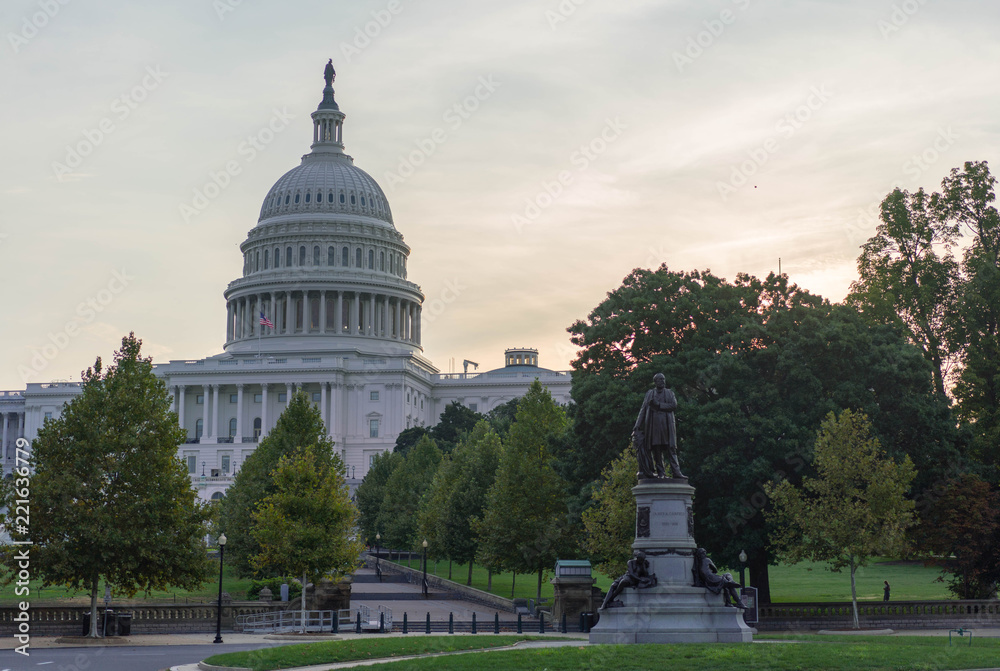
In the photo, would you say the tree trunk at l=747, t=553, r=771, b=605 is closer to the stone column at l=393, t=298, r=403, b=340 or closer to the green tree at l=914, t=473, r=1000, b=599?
the green tree at l=914, t=473, r=1000, b=599

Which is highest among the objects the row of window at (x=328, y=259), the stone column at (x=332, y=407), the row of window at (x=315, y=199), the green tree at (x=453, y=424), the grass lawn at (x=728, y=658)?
the row of window at (x=315, y=199)

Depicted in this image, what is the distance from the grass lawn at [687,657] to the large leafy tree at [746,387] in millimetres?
14874

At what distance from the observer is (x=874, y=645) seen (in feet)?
90.4

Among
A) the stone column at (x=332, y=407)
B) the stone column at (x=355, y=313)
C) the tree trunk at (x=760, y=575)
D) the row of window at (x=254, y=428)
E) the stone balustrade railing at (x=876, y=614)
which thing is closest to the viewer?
the stone balustrade railing at (x=876, y=614)

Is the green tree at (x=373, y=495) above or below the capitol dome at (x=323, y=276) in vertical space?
below

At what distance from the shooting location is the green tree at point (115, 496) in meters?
36.7

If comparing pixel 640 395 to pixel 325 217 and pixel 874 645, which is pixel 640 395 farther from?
pixel 325 217

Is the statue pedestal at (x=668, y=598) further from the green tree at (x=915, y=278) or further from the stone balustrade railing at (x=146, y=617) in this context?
the green tree at (x=915, y=278)

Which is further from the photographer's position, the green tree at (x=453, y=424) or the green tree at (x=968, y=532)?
the green tree at (x=453, y=424)

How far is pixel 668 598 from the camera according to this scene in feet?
95.2

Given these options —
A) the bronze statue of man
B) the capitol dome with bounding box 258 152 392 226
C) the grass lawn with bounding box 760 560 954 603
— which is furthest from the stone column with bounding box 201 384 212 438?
the bronze statue of man

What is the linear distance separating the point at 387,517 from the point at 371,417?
66.5 m

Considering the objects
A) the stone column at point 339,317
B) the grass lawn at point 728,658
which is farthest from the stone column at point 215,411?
the grass lawn at point 728,658

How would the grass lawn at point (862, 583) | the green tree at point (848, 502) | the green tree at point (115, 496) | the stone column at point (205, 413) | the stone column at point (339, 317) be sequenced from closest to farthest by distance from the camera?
the green tree at point (115, 496), the green tree at point (848, 502), the grass lawn at point (862, 583), the stone column at point (205, 413), the stone column at point (339, 317)
